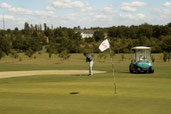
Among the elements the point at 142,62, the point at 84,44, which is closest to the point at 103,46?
the point at 142,62

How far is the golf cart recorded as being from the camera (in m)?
25.0

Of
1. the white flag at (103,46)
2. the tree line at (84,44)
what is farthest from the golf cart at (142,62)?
the tree line at (84,44)

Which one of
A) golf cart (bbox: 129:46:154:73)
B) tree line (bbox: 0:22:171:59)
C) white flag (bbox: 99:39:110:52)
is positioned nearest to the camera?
white flag (bbox: 99:39:110:52)

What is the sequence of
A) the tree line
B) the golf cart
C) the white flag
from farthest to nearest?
the tree line, the golf cart, the white flag

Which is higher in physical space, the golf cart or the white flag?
the white flag

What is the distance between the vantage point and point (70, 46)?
3415 inches

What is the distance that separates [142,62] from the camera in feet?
82.3

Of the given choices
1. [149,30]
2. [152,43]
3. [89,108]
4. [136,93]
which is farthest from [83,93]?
[149,30]

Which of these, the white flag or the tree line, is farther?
the tree line

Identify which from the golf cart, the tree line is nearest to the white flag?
the golf cart

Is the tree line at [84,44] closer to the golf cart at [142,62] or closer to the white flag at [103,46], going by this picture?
the golf cart at [142,62]

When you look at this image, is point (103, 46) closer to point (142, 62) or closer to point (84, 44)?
point (142, 62)

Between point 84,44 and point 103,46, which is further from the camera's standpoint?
point 84,44

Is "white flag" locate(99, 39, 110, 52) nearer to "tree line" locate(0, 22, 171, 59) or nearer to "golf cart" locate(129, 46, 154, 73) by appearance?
"golf cart" locate(129, 46, 154, 73)
